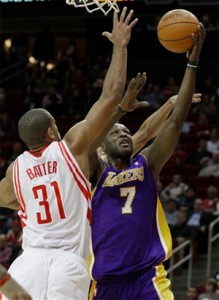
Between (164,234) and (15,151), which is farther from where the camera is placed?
(15,151)

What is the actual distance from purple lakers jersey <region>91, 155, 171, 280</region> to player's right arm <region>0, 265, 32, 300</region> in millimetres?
1445

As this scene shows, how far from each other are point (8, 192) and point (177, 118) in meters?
1.29

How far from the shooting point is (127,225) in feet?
19.1

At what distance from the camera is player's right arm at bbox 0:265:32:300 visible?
4.39 meters

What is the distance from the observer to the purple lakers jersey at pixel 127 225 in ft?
19.0

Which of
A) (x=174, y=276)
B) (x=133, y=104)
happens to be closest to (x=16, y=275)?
(x=133, y=104)

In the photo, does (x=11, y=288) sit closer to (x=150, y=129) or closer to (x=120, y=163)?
(x=120, y=163)

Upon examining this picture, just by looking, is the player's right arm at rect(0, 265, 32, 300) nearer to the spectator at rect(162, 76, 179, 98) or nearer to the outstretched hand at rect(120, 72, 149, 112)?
the outstretched hand at rect(120, 72, 149, 112)

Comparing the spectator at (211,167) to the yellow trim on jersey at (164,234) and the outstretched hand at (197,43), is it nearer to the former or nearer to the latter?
the yellow trim on jersey at (164,234)

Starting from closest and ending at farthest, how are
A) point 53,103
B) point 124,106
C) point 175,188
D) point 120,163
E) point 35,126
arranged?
point 35,126, point 120,163, point 124,106, point 175,188, point 53,103

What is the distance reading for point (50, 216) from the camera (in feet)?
16.8

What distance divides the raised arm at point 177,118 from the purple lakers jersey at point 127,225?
0.30 feet

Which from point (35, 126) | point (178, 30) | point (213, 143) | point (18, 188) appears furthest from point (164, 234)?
point (213, 143)

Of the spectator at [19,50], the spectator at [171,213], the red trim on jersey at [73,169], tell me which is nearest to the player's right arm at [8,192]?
the red trim on jersey at [73,169]
